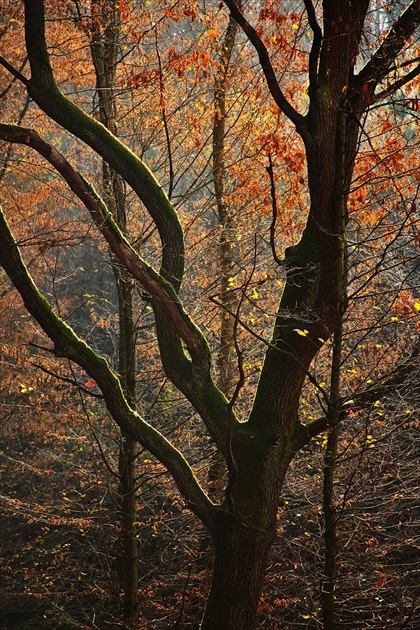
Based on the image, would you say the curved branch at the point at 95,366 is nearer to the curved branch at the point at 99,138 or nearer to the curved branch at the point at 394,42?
the curved branch at the point at 99,138

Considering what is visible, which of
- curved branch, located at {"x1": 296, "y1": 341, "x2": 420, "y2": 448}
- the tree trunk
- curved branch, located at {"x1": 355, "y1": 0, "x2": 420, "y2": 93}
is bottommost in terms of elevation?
the tree trunk

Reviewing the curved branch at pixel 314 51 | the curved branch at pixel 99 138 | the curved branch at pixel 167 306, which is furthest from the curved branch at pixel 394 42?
the curved branch at pixel 167 306

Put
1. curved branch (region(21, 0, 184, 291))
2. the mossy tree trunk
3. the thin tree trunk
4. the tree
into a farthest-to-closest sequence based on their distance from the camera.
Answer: the mossy tree trunk → curved branch (region(21, 0, 184, 291)) → the thin tree trunk → the tree

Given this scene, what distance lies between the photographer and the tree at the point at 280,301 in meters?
4.24

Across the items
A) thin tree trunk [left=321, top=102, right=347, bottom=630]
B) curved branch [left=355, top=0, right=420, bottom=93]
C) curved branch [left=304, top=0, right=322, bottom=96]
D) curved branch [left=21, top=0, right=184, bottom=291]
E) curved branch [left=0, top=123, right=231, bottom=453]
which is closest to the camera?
curved branch [left=355, top=0, right=420, bottom=93]

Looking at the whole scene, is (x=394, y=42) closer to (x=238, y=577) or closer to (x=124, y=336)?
(x=238, y=577)

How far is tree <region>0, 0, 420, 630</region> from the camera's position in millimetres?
4242

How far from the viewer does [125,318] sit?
23.9 ft

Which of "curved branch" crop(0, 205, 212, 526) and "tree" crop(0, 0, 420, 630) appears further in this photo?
"curved branch" crop(0, 205, 212, 526)

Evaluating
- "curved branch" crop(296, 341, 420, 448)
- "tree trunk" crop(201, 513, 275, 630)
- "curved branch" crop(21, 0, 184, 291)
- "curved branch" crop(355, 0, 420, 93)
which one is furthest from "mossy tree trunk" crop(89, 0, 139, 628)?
"curved branch" crop(355, 0, 420, 93)

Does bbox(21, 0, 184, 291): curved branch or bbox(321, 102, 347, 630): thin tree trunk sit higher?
bbox(21, 0, 184, 291): curved branch

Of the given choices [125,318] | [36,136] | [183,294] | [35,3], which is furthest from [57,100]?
[183,294]

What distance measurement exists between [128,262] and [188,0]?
97.3 inches

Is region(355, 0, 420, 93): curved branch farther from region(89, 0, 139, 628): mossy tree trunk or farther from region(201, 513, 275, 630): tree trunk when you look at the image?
region(89, 0, 139, 628): mossy tree trunk
